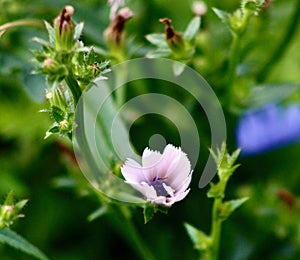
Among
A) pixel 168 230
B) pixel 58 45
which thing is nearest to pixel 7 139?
pixel 168 230

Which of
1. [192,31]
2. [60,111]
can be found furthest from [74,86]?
[192,31]

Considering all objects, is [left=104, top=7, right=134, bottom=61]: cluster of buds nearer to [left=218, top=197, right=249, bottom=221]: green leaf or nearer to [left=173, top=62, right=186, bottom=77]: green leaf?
[left=173, top=62, right=186, bottom=77]: green leaf

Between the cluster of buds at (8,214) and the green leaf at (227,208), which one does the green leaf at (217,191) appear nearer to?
the green leaf at (227,208)

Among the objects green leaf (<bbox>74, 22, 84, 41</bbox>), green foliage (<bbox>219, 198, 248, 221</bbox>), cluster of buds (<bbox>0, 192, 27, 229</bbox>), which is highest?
green leaf (<bbox>74, 22, 84, 41</bbox>)

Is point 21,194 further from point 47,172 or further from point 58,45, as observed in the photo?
point 58,45

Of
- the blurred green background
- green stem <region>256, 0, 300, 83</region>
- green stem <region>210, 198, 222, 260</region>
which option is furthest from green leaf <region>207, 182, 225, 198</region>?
green stem <region>256, 0, 300, 83</region>

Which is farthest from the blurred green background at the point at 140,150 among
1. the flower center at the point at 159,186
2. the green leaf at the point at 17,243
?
the flower center at the point at 159,186
